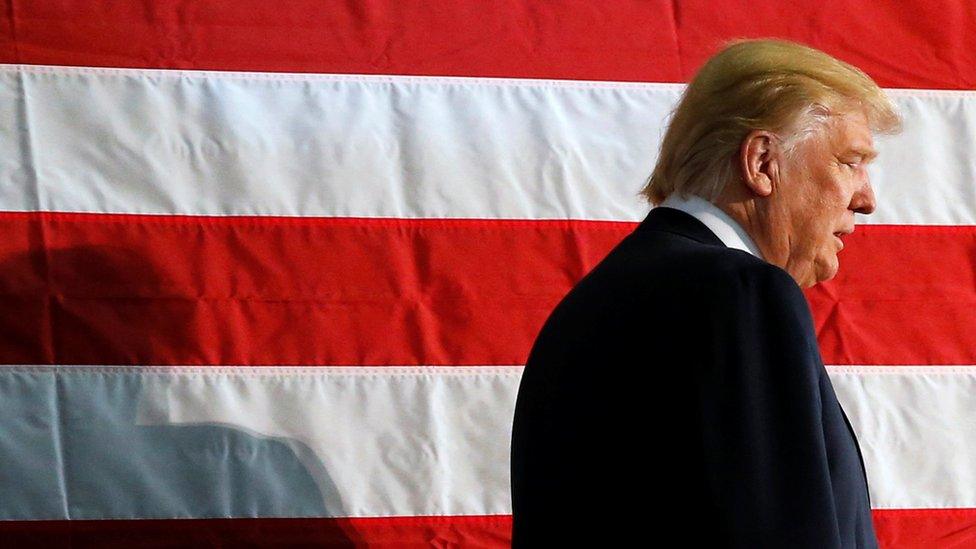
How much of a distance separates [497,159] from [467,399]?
35 centimetres

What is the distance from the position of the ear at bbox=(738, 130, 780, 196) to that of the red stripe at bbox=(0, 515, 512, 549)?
30.9 inches

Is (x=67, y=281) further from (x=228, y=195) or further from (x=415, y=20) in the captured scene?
(x=415, y=20)

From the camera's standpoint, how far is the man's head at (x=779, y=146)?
113cm

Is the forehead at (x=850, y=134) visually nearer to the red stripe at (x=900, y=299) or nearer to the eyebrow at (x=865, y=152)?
the eyebrow at (x=865, y=152)

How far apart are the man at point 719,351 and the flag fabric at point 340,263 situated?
0.58 metres

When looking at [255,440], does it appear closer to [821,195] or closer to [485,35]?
[485,35]

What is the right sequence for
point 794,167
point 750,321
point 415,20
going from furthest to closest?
1. point 415,20
2. point 794,167
3. point 750,321

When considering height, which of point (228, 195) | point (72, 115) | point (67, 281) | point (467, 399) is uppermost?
point (72, 115)

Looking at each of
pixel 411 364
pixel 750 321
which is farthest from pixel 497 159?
pixel 750 321

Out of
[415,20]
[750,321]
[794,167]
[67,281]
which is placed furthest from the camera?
[415,20]

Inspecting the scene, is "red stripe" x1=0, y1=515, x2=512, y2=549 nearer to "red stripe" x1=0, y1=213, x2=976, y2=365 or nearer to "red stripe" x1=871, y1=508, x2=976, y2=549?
"red stripe" x1=0, y1=213, x2=976, y2=365

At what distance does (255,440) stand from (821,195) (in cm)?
88

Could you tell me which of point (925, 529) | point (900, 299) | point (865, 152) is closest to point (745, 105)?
point (865, 152)

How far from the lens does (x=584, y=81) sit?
1.82m
